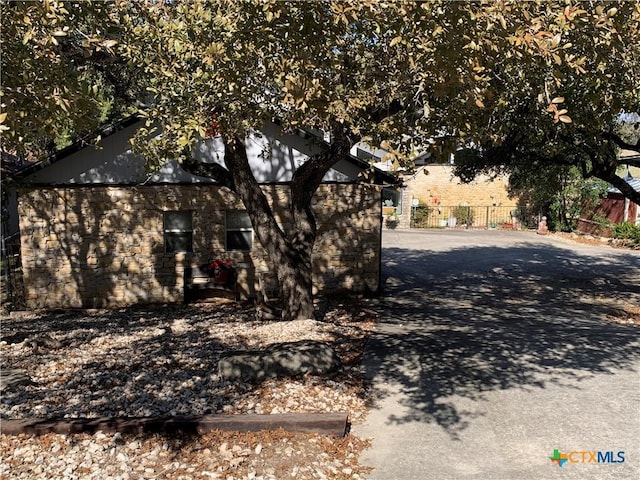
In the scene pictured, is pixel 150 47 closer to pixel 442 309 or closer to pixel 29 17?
pixel 29 17

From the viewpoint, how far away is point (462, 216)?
113 feet

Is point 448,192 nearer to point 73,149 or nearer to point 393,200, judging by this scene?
point 393,200

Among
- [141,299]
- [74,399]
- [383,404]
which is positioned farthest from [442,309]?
[74,399]

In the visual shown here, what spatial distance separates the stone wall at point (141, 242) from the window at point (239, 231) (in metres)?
0.18

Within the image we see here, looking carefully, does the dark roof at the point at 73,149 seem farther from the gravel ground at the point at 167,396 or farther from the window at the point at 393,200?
the window at the point at 393,200

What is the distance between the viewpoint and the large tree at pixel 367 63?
5578 millimetres

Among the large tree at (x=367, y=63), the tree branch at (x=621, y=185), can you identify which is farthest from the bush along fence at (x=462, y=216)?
the large tree at (x=367, y=63)

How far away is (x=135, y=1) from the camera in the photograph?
7.81 meters

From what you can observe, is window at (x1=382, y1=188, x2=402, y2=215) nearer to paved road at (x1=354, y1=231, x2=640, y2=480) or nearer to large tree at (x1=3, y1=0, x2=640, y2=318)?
paved road at (x1=354, y1=231, x2=640, y2=480)

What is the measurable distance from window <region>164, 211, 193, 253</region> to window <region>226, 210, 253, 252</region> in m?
0.99

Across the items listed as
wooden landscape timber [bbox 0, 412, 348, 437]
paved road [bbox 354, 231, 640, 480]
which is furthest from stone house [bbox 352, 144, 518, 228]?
wooden landscape timber [bbox 0, 412, 348, 437]

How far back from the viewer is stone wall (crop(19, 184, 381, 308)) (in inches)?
545

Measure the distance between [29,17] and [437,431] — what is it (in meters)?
6.05

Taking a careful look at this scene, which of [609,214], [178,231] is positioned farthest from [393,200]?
[178,231]
